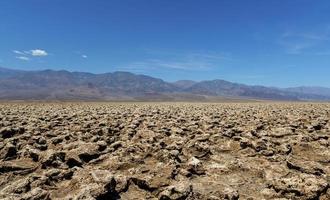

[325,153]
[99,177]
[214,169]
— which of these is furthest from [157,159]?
[325,153]

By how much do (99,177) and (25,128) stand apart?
7304 mm

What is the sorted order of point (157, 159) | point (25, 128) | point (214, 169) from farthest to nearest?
1. point (25, 128)
2. point (157, 159)
3. point (214, 169)

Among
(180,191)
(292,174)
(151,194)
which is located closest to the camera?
(180,191)

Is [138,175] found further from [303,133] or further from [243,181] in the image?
[303,133]

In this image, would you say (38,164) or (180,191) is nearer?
(180,191)

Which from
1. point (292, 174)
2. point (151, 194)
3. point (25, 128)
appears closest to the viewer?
point (151, 194)

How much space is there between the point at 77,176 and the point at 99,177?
611 mm

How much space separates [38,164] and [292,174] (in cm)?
511

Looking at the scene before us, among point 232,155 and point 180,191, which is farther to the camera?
point 232,155

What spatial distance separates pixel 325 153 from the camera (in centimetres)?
924

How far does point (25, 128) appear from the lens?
1221 cm

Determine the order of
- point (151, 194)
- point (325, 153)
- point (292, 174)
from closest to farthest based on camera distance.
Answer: point (151, 194) < point (292, 174) < point (325, 153)

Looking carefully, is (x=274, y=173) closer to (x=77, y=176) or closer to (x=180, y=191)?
(x=180, y=191)

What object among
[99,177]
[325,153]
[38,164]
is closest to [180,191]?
[99,177]
